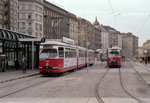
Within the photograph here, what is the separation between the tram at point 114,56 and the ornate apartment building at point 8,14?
39.8 m

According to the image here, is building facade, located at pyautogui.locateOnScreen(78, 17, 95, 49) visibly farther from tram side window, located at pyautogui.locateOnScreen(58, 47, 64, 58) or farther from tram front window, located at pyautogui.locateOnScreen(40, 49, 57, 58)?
tram front window, located at pyautogui.locateOnScreen(40, 49, 57, 58)

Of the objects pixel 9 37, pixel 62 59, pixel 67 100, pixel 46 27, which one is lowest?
pixel 67 100

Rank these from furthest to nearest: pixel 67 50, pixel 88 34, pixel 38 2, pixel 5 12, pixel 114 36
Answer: pixel 114 36 → pixel 88 34 → pixel 38 2 → pixel 5 12 → pixel 67 50

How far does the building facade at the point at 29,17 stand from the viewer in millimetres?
75812

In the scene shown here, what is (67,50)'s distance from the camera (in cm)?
2423

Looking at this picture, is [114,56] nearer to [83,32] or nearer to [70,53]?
[70,53]

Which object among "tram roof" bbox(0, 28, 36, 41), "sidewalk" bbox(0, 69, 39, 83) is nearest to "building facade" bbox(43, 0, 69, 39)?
Result: "tram roof" bbox(0, 28, 36, 41)

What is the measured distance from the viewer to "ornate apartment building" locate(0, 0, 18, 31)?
6869 centimetres

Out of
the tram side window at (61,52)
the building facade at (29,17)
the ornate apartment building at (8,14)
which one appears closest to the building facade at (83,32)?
the building facade at (29,17)

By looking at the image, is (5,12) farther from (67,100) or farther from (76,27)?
(67,100)

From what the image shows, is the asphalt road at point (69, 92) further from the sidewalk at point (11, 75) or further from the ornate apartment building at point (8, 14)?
the ornate apartment building at point (8, 14)

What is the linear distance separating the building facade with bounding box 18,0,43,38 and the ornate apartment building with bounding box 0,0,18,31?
126 inches

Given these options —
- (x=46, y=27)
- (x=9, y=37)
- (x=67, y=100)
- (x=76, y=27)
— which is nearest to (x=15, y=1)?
(x=46, y=27)

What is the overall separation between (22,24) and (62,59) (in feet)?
187
